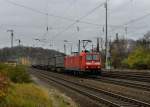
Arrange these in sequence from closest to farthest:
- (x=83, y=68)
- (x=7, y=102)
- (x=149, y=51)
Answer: (x=7, y=102), (x=83, y=68), (x=149, y=51)

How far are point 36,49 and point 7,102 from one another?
131m

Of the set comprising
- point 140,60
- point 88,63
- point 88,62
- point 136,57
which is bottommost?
point 88,63

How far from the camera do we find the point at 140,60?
75.9 metres

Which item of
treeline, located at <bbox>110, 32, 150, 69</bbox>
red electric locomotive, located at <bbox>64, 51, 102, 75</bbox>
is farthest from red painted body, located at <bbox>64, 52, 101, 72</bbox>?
treeline, located at <bbox>110, 32, 150, 69</bbox>

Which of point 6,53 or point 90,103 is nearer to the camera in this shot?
point 90,103

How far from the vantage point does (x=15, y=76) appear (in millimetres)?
34406

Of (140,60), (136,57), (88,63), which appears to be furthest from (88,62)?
(136,57)

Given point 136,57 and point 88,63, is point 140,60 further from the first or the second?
point 88,63

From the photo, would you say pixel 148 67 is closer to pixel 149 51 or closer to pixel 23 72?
pixel 149 51

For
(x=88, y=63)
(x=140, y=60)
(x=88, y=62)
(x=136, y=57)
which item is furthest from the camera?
(x=136, y=57)

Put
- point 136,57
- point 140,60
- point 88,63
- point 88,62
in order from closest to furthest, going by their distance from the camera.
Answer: point 88,63 → point 88,62 → point 140,60 → point 136,57

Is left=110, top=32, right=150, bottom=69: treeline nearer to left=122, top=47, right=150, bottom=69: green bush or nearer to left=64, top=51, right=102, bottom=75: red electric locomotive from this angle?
left=122, top=47, right=150, bottom=69: green bush

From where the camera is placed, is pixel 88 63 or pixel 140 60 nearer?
pixel 88 63

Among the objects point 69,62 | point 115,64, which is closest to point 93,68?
point 69,62
